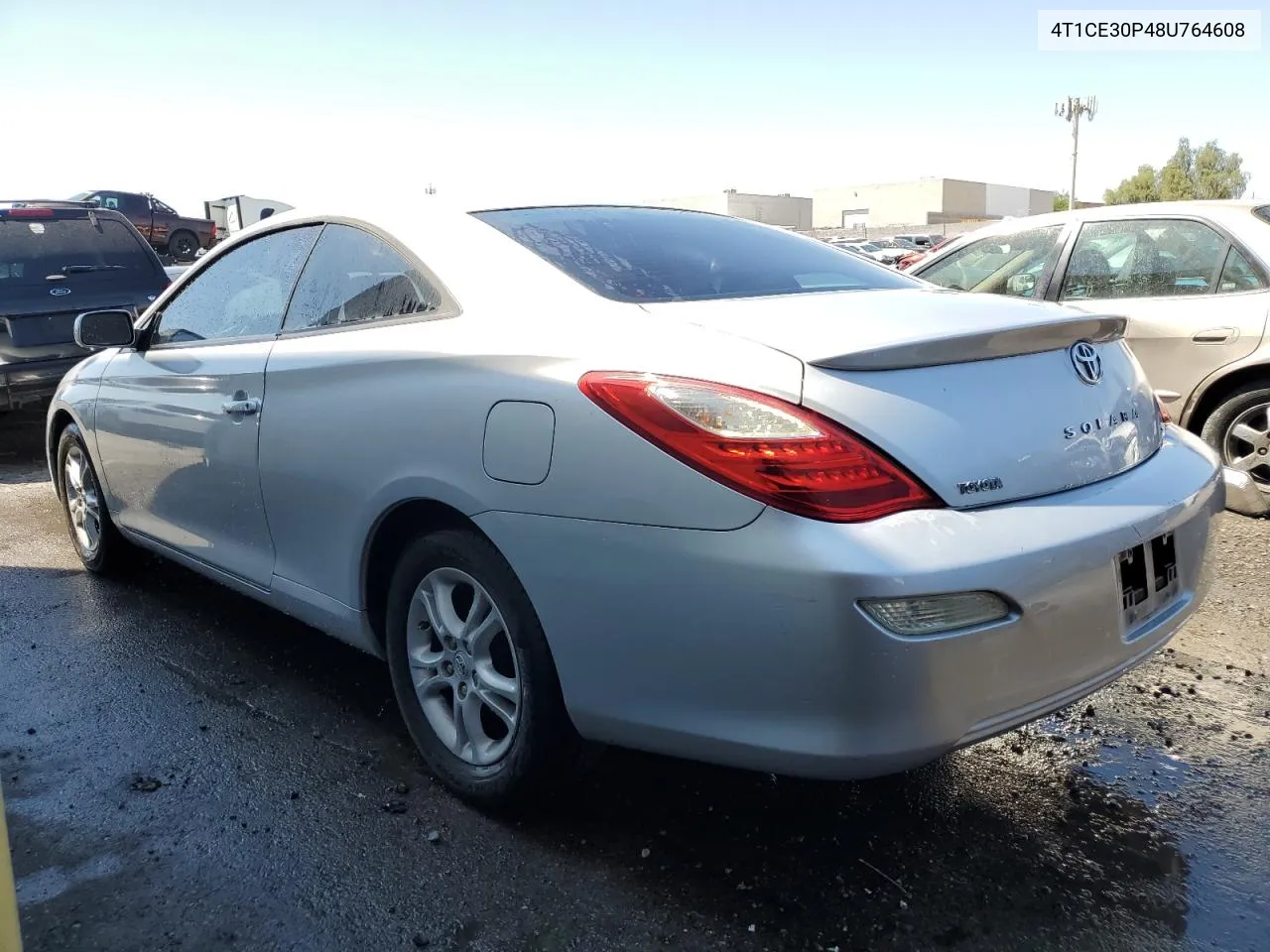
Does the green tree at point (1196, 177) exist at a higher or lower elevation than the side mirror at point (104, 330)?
higher

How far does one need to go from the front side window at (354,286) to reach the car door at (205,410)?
109 mm

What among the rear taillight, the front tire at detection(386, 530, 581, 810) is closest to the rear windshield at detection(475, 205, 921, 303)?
the rear taillight

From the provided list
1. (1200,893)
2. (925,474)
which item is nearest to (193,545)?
(925,474)

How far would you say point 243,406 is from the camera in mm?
3295

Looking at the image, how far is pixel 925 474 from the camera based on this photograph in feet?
6.71

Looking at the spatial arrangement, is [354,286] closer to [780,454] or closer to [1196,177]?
[780,454]

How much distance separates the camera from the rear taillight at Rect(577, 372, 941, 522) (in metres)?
2.00

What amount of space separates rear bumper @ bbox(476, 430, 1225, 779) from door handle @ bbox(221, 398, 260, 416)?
1305 millimetres

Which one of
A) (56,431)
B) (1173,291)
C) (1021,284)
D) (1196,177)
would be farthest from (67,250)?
(1196,177)

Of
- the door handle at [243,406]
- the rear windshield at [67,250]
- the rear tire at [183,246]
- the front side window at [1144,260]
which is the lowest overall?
the door handle at [243,406]

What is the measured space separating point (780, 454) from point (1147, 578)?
91 centimetres

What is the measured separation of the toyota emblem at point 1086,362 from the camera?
2.41m

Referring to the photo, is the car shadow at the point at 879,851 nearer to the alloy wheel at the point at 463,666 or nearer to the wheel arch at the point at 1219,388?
the alloy wheel at the point at 463,666

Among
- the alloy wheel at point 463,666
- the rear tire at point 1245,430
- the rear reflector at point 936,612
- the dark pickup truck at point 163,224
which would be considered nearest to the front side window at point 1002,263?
the rear tire at point 1245,430
